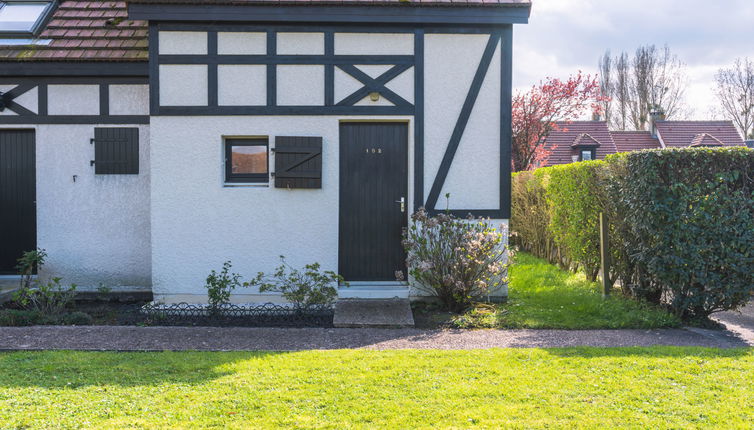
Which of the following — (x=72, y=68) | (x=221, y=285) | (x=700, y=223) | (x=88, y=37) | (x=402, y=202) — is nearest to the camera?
(x=700, y=223)

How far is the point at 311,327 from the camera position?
603cm

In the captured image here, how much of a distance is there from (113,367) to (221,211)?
9.26ft

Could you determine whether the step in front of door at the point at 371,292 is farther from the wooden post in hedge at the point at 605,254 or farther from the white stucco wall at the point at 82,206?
the white stucco wall at the point at 82,206

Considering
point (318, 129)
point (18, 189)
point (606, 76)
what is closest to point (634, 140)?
point (606, 76)

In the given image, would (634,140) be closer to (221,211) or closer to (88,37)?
(221,211)

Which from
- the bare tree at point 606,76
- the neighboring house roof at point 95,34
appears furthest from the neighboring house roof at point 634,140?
the neighboring house roof at point 95,34

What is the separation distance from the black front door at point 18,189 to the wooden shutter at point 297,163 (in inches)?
147

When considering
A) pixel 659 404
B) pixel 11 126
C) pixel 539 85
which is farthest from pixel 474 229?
pixel 539 85

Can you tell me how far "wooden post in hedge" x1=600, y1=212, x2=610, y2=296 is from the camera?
710 cm

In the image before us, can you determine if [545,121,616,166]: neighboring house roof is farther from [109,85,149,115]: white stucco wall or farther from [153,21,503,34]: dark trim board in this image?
[109,85,149,115]: white stucco wall

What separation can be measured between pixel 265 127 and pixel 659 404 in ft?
17.1

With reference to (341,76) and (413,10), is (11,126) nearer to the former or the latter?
(341,76)

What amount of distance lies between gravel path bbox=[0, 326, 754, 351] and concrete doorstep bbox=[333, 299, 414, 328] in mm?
142

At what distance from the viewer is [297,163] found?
688cm
